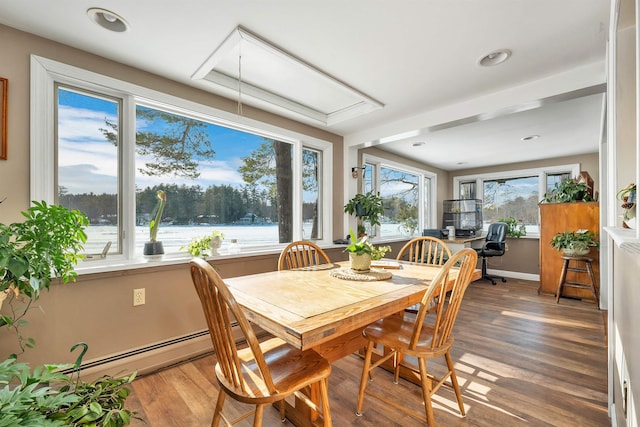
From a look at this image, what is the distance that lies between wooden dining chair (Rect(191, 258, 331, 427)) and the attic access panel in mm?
1560

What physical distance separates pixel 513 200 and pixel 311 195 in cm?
457

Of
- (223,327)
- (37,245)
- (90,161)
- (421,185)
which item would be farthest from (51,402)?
(421,185)

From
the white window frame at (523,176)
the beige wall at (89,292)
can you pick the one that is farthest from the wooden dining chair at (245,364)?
the white window frame at (523,176)

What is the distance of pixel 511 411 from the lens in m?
1.70

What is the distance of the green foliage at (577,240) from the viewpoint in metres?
3.73

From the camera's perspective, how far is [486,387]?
1.94m

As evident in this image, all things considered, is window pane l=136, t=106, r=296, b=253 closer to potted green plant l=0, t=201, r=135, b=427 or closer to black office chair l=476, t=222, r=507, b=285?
potted green plant l=0, t=201, r=135, b=427

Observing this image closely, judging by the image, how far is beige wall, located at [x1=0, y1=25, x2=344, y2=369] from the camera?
5.67ft

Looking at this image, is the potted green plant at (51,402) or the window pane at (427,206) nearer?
the potted green plant at (51,402)

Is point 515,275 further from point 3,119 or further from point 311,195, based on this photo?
point 3,119

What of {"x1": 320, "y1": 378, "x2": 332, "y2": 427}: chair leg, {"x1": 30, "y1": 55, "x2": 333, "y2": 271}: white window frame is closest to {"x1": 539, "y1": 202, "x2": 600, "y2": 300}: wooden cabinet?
{"x1": 30, "y1": 55, "x2": 333, "y2": 271}: white window frame

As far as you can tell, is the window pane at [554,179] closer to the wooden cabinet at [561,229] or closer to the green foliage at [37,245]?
the wooden cabinet at [561,229]

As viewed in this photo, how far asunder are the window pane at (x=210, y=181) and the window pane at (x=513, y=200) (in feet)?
15.8

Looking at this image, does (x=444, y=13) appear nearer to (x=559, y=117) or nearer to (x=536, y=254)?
(x=559, y=117)
